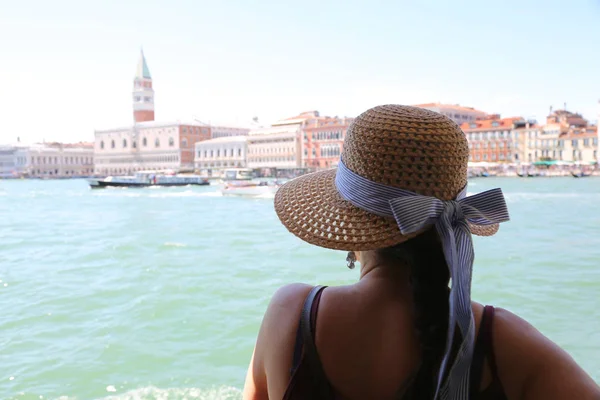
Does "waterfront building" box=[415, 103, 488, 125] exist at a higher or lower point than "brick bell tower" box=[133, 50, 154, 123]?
lower

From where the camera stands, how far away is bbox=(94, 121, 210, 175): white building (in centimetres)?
5197

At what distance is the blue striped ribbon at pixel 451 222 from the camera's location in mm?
606

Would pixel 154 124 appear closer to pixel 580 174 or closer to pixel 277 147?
pixel 277 147

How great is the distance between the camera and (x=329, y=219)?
0.67m

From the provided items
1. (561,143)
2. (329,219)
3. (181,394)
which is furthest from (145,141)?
(329,219)

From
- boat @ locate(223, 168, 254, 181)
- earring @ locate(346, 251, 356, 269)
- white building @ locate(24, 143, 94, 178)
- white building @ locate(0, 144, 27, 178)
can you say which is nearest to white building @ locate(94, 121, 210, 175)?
white building @ locate(24, 143, 94, 178)

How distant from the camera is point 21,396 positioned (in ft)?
8.95

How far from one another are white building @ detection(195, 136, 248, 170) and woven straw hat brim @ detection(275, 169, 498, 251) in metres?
48.6

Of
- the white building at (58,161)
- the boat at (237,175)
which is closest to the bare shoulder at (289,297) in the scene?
the boat at (237,175)

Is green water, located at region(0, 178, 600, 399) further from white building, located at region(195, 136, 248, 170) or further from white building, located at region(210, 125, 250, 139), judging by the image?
white building, located at region(210, 125, 250, 139)

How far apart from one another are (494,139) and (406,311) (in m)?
43.8

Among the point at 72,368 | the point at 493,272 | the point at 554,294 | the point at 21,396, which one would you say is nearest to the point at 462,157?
the point at 21,396

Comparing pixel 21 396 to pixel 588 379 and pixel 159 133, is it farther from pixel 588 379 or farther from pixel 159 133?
pixel 159 133

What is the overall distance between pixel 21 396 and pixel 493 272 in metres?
4.16
